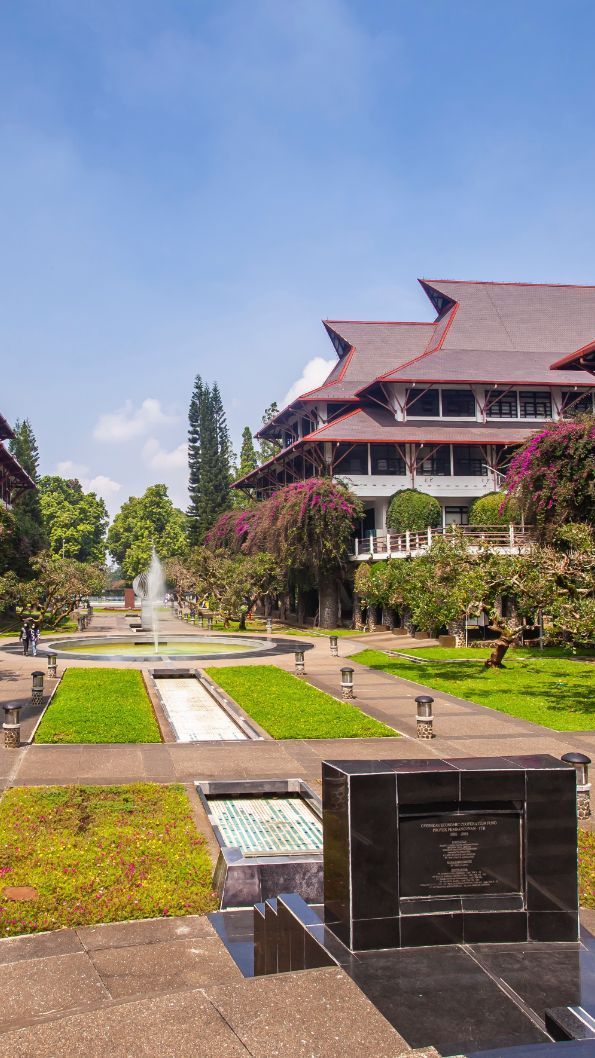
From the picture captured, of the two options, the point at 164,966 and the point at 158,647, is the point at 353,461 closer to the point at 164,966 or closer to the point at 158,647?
the point at 158,647

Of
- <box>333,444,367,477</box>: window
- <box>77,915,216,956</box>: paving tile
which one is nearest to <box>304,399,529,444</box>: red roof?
<box>333,444,367,477</box>: window

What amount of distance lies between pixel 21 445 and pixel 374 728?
8485cm

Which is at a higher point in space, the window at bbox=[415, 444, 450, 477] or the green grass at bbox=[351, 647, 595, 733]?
the window at bbox=[415, 444, 450, 477]

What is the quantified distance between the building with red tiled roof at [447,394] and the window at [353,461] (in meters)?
0.09

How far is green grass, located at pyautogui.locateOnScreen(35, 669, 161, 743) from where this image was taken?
15.7 meters

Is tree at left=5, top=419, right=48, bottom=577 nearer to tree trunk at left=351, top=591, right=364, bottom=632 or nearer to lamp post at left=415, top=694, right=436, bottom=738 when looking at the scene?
tree trunk at left=351, top=591, right=364, bottom=632

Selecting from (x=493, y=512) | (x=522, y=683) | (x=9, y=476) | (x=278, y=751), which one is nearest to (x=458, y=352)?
(x=493, y=512)

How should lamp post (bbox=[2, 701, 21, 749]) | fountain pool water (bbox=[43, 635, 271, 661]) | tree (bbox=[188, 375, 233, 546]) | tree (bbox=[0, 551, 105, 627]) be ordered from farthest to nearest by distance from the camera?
tree (bbox=[188, 375, 233, 546]), tree (bbox=[0, 551, 105, 627]), fountain pool water (bbox=[43, 635, 271, 661]), lamp post (bbox=[2, 701, 21, 749])

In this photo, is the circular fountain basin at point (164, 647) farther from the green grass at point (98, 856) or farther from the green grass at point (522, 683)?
the green grass at point (98, 856)

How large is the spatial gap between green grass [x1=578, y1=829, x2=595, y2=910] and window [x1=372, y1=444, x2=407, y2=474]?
143 ft

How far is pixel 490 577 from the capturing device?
24.4 meters

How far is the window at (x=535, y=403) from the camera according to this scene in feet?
179

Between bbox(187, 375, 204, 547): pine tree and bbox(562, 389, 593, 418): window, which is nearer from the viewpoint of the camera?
bbox(562, 389, 593, 418): window

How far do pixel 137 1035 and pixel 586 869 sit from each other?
6.03 m
